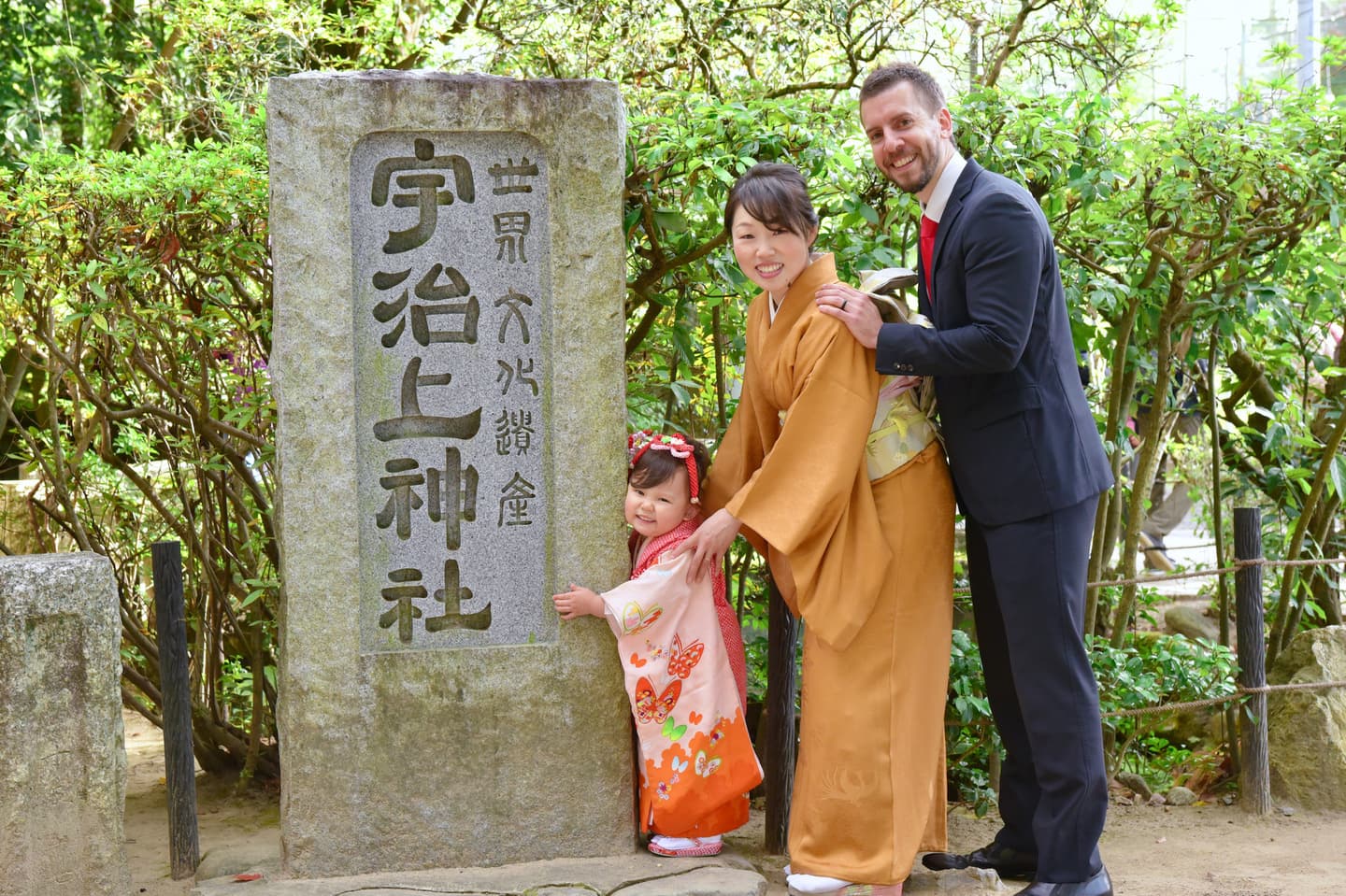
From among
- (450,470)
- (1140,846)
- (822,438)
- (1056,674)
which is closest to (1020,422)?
(822,438)

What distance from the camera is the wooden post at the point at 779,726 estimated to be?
3.65 metres

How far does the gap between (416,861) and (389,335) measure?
139cm

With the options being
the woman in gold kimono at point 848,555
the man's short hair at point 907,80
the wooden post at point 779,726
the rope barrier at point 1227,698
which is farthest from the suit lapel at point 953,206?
the rope barrier at point 1227,698

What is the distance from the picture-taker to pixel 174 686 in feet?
11.4

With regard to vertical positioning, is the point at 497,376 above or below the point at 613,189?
below

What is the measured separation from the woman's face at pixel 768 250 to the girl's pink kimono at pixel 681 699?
73 centimetres

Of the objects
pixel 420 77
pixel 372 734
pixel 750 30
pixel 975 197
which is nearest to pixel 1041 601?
pixel 975 197

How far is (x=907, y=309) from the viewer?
3.02m

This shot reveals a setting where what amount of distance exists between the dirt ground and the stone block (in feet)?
0.29

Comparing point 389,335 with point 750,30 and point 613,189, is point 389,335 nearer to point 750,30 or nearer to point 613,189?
point 613,189

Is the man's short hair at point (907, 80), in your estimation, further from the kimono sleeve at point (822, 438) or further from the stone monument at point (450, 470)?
the stone monument at point (450, 470)

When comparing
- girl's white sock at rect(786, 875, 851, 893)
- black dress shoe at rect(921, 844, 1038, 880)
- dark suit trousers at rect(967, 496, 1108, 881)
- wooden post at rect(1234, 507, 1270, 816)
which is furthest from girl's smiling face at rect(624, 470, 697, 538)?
wooden post at rect(1234, 507, 1270, 816)

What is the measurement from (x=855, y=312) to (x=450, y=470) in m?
1.16

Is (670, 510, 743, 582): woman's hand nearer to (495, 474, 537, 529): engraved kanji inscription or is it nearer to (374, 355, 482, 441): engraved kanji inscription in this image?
(495, 474, 537, 529): engraved kanji inscription
